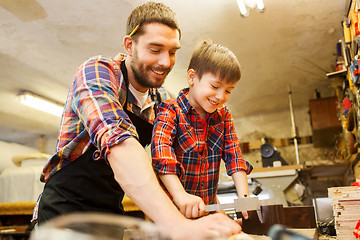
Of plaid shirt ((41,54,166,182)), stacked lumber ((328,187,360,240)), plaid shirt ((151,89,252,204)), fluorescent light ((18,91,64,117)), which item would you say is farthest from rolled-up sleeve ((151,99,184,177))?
fluorescent light ((18,91,64,117))

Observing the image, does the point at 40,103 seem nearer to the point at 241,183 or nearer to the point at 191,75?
the point at 191,75

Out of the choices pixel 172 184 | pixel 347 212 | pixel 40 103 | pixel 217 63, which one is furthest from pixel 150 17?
pixel 40 103

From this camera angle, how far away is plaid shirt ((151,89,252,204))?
1.35 meters

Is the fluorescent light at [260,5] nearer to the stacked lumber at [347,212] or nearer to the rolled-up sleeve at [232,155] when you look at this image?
the rolled-up sleeve at [232,155]

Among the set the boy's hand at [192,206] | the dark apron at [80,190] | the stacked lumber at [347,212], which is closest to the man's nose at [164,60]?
the dark apron at [80,190]

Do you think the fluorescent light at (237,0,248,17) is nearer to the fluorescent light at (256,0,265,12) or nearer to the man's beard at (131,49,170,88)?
the fluorescent light at (256,0,265,12)

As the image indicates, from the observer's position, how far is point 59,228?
302 mm

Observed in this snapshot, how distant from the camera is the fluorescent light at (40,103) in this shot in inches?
200

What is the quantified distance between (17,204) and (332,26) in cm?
390

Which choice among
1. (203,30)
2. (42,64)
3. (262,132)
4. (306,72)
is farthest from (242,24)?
(262,132)

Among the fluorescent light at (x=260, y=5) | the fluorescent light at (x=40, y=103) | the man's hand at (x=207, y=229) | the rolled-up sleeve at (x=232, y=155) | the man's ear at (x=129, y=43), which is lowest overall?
the man's hand at (x=207, y=229)

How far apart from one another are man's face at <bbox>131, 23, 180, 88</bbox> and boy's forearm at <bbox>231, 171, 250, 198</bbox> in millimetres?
471

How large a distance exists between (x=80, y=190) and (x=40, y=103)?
15.5 feet

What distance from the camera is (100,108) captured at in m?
0.93
